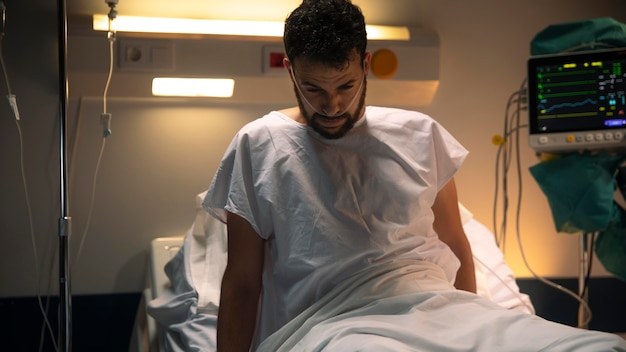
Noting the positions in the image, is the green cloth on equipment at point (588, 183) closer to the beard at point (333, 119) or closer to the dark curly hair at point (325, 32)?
the beard at point (333, 119)

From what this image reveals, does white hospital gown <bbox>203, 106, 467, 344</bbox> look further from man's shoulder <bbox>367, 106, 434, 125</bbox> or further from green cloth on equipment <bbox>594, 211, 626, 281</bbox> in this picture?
green cloth on equipment <bbox>594, 211, 626, 281</bbox>

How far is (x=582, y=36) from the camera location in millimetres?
2469

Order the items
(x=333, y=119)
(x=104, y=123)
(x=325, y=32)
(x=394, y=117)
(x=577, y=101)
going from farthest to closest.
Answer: (x=104, y=123), (x=577, y=101), (x=394, y=117), (x=333, y=119), (x=325, y=32)

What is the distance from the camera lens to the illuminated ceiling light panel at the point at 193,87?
2.69 meters

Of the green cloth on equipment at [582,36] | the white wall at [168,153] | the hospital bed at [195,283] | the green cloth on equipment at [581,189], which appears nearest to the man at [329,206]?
the hospital bed at [195,283]

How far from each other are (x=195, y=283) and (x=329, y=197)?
58 centimetres

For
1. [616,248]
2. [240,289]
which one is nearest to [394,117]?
[240,289]

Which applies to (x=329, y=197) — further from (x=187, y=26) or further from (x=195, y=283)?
(x=187, y=26)

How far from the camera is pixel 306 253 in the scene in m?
1.89

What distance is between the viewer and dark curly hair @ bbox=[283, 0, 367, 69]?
1826 mm

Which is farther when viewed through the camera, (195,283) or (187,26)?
(187,26)

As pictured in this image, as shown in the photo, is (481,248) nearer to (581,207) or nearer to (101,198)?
(581,207)

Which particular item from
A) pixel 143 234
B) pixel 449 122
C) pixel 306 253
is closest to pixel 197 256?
pixel 143 234

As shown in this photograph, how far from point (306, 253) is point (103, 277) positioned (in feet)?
3.58
